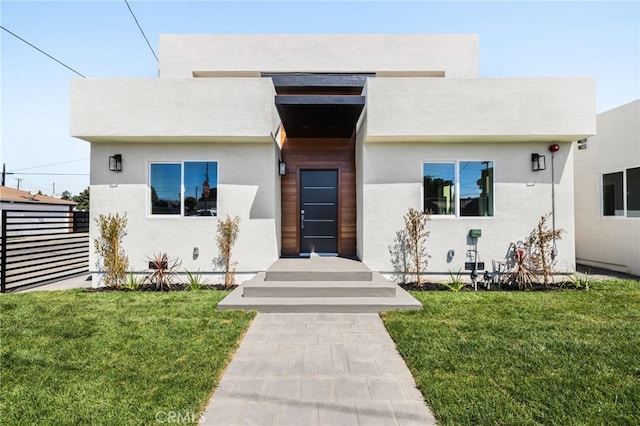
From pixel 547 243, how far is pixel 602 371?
4.82 meters

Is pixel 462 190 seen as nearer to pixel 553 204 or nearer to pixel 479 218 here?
pixel 479 218

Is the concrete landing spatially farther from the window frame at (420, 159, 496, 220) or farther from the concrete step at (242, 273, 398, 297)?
the window frame at (420, 159, 496, 220)

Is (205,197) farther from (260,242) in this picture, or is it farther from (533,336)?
(533,336)

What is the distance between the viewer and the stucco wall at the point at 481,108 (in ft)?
23.2

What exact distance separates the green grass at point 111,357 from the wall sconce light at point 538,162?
7.55m

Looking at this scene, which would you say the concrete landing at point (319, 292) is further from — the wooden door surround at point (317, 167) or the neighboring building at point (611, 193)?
the neighboring building at point (611, 193)

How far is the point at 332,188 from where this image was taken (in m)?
9.22

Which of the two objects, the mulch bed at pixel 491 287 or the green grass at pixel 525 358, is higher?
the mulch bed at pixel 491 287

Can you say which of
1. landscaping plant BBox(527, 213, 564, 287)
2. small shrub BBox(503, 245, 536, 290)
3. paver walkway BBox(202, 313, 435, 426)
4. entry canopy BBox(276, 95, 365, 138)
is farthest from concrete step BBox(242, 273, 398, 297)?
entry canopy BBox(276, 95, 365, 138)

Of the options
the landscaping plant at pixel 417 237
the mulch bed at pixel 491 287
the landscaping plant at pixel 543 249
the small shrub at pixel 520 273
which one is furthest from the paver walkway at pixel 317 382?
the landscaping plant at pixel 543 249

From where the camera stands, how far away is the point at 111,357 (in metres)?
3.75

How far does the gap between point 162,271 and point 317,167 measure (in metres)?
4.98

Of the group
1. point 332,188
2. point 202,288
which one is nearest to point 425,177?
point 332,188

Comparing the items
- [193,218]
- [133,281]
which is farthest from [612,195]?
[133,281]
